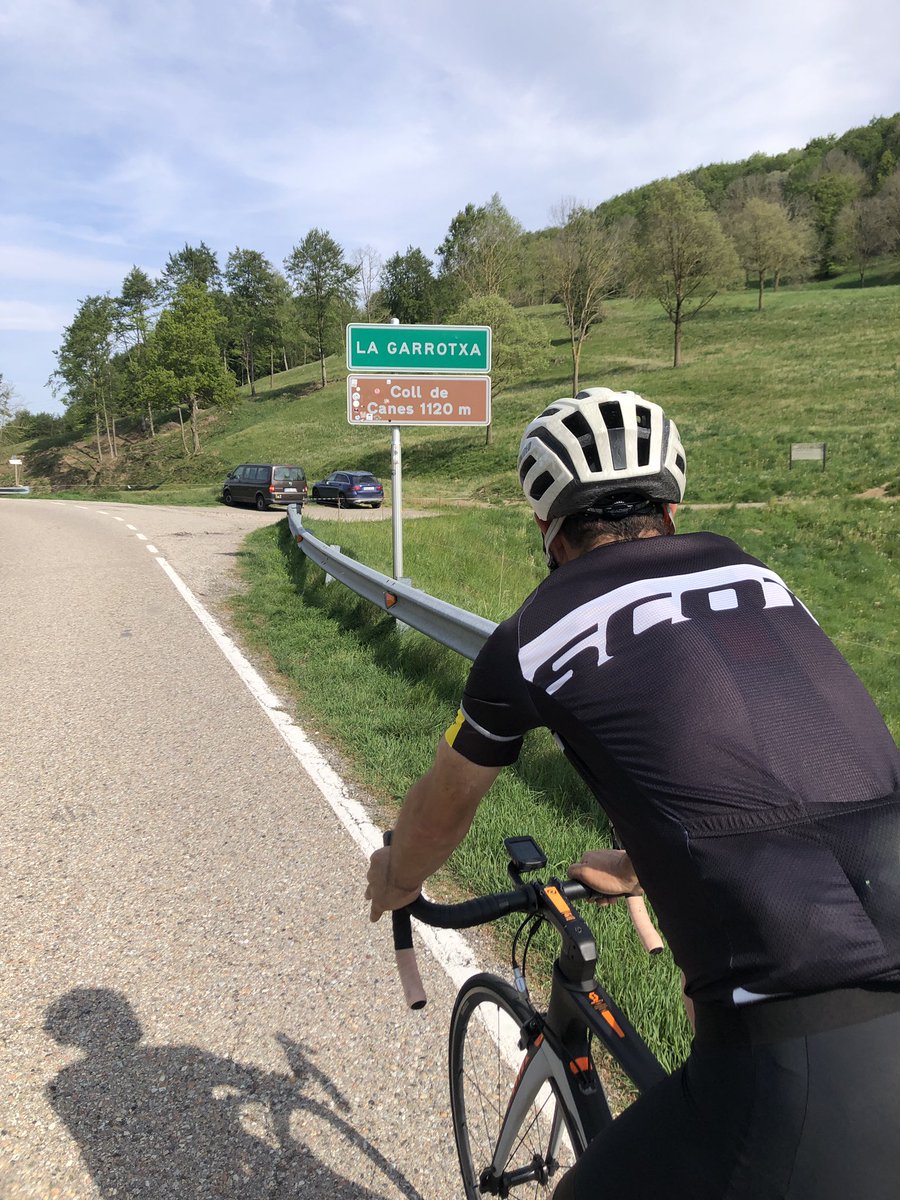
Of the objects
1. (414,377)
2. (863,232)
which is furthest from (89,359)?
(863,232)

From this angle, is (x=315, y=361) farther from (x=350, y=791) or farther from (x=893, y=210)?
(x=350, y=791)

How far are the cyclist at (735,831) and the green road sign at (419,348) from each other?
737cm

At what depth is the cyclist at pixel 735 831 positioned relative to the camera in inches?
40.3

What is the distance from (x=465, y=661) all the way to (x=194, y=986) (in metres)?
3.78

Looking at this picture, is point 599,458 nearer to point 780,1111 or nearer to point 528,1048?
point 780,1111

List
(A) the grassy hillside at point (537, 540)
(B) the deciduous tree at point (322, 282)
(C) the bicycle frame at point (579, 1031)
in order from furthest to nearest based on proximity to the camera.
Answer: (B) the deciduous tree at point (322, 282)
(A) the grassy hillside at point (537, 540)
(C) the bicycle frame at point (579, 1031)

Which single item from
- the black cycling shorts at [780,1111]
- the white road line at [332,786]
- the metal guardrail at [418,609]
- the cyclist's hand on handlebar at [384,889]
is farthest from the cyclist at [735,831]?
the metal guardrail at [418,609]

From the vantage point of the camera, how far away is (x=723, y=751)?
3.65ft

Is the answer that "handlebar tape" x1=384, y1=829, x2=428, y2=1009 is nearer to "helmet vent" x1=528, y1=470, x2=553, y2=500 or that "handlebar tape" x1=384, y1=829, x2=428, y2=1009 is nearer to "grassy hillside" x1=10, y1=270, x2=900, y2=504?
"helmet vent" x1=528, y1=470, x2=553, y2=500

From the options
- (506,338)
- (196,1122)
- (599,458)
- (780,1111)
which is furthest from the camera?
(506,338)

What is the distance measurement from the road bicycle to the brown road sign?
704 cm

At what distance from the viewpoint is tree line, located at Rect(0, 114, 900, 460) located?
141 ft

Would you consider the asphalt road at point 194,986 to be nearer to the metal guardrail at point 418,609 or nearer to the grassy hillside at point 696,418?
the metal guardrail at point 418,609

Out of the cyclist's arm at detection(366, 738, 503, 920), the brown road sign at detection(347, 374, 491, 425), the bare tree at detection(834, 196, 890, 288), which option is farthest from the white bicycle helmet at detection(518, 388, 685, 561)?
the bare tree at detection(834, 196, 890, 288)
